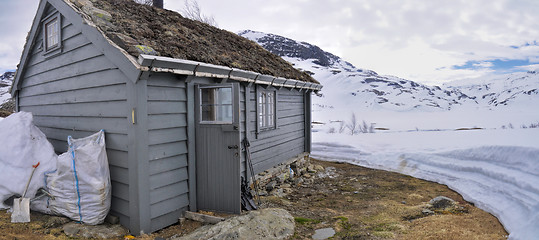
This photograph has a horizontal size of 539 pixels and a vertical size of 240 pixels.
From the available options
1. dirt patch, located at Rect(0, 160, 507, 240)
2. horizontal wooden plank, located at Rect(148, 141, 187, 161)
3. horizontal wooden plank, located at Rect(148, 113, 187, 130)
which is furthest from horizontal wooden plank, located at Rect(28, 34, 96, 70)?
dirt patch, located at Rect(0, 160, 507, 240)

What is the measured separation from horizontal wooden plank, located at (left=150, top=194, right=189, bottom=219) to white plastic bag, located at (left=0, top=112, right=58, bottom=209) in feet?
7.01

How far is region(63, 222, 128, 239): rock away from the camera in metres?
4.77

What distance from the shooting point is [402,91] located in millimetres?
66500

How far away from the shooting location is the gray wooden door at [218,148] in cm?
547

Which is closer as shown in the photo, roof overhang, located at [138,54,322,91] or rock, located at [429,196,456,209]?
roof overhang, located at [138,54,322,91]

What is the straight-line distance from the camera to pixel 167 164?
5.28m

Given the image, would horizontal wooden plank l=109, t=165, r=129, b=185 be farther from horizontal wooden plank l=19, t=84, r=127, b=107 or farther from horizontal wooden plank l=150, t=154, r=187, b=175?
horizontal wooden plank l=19, t=84, r=127, b=107

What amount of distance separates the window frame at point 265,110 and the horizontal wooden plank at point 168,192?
9.55 ft

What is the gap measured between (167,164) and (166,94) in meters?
1.18

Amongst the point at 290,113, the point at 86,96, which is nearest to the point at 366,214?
the point at 290,113

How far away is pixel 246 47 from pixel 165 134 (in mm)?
5170

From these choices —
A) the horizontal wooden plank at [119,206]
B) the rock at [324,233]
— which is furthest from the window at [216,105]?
the rock at [324,233]

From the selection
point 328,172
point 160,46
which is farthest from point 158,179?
point 328,172

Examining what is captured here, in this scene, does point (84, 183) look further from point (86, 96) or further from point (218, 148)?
point (218, 148)
